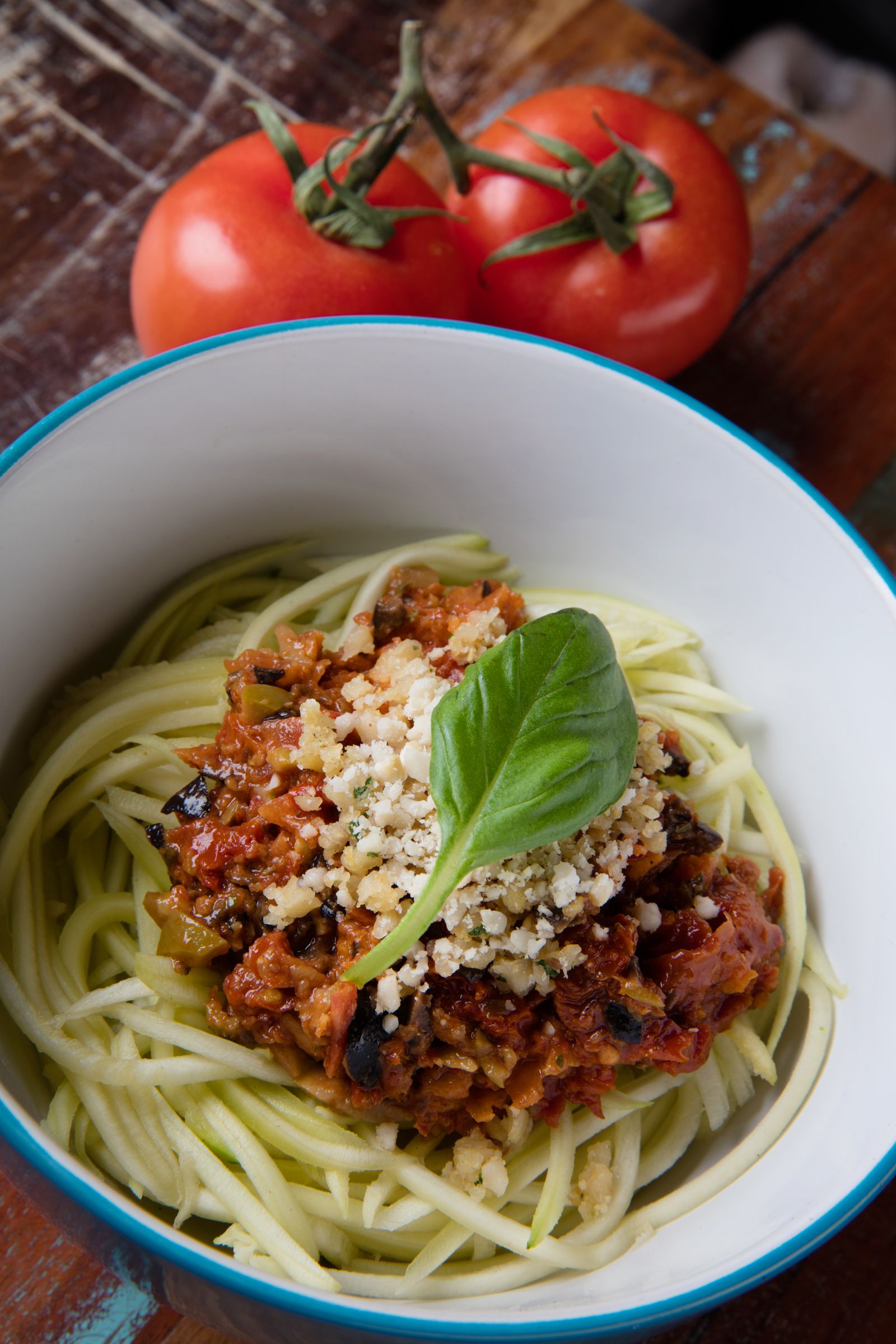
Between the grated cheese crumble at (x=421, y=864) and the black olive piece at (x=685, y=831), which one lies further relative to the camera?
the black olive piece at (x=685, y=831)

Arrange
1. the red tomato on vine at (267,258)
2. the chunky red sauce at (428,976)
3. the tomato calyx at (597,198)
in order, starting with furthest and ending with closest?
the tomato calyx at (597,198)
the red tomato on vine at (267,258)
the chunky red sauce at (428,976)

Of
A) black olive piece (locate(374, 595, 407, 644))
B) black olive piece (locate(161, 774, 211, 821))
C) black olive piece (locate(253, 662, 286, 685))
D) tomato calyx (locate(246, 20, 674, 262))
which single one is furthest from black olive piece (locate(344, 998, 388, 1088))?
tomato calyx (locate(246, 20, 674, 262))

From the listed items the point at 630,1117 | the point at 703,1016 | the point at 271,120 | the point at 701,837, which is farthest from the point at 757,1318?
the point at 271,120

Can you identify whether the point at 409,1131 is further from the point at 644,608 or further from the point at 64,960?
the point at 644,608

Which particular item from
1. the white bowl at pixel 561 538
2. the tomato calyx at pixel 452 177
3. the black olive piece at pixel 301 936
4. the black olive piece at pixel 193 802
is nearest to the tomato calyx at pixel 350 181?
the tomato calyx at pixel 452 177

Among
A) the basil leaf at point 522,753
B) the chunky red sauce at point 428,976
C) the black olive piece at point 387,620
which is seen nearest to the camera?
the basil leaf at point 522,753

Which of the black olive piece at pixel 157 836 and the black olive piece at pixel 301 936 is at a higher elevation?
the black olive piece at pixel 157 836

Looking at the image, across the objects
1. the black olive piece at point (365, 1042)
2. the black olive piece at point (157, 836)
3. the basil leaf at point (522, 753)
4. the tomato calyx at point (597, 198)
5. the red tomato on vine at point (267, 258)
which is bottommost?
the black olive piece at point (365, 1042)

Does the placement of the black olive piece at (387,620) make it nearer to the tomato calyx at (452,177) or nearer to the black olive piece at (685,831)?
the black olive piece at (685,831)
